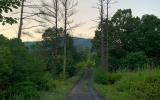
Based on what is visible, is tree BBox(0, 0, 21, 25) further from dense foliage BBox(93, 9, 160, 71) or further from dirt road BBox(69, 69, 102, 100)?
dense foliage BBox(93, 9, 160, 71)

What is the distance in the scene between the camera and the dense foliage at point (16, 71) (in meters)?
23.1

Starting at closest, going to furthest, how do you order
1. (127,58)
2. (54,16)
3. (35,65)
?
(35,65)
(54,16)
(127,58)

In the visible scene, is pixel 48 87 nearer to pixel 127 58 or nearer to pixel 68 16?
pixel 68 16

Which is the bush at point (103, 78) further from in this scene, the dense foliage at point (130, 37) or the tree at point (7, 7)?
the tree at point (7, 7)

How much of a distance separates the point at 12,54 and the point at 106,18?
4314cm

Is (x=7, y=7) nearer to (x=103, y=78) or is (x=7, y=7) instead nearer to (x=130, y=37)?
(x=103, y=78)

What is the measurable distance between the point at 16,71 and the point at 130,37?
73748 mm

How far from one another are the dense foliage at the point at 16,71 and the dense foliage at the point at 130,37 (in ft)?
206

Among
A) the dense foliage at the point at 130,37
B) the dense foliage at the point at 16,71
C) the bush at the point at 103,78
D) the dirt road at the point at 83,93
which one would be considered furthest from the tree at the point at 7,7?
the dense foliage at the point at 130,37

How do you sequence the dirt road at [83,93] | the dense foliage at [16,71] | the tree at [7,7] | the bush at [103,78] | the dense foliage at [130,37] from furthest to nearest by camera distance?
the dense foliage at [130,37] < the bush at [103,78] < the dirt road at [83,93] < the dense foliage at [16,71] < the tree at [7,7]

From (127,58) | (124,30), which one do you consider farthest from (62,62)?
(124,30)

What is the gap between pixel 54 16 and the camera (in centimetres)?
5909

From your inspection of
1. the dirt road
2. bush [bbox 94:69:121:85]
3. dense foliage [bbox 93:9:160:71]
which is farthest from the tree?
dense foliage [bbox 93:9:160:71]

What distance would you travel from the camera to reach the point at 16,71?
26.4 m
